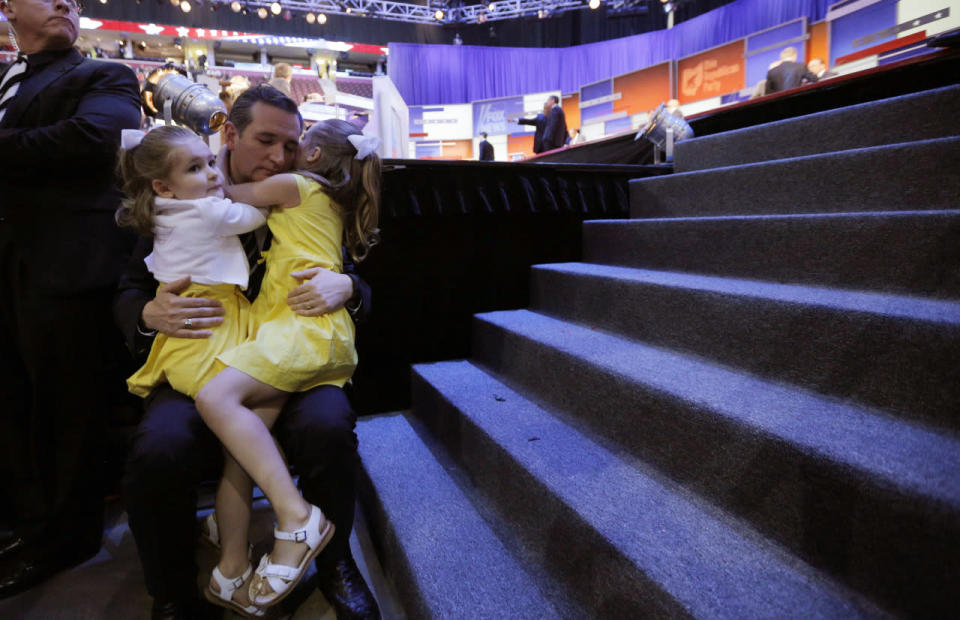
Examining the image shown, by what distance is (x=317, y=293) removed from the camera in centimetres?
129

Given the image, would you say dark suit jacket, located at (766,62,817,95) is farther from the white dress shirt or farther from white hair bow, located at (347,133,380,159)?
the white dress shirt

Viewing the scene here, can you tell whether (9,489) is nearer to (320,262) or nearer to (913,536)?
(320,262)

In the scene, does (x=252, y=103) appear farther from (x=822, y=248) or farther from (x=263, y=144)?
(x=822, y=248)

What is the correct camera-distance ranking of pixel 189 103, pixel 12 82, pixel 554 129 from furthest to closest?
pixel 554 129 < pixel 189 103 < pixel 12 82

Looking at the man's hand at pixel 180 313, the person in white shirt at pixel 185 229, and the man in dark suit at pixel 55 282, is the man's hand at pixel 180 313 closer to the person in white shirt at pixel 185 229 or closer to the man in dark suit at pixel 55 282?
the person in white shirt at pixel 185 229

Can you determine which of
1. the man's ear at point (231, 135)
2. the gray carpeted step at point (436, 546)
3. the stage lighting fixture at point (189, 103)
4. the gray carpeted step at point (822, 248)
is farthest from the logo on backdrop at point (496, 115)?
the gray carpeted step at point (436, 546)

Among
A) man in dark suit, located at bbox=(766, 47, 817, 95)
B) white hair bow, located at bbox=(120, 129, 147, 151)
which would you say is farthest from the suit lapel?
man in dark suit, located at bbox=(766, 47, 817, 95)

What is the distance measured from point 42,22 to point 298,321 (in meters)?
1.17

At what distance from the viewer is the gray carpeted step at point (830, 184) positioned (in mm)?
1439

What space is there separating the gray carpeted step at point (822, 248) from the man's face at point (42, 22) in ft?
6.84

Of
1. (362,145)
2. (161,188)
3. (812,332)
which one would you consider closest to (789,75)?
(812,332)

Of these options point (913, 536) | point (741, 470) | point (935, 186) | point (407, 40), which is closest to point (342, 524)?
point (741, 470)

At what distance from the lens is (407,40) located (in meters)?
13.3

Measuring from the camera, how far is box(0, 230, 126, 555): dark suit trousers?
1.45 meters
